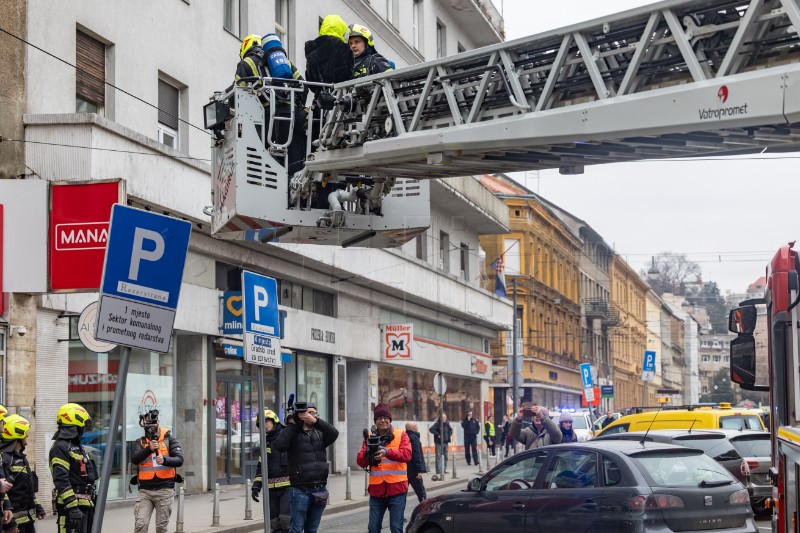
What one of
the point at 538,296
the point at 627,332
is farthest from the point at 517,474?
the point at 627,332

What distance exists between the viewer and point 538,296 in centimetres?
6838

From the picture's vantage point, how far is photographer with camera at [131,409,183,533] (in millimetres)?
14203

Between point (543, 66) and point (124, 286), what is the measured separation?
4188 mm

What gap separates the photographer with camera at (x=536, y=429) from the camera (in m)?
18.1

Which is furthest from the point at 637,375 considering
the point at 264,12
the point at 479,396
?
the point at 264,12

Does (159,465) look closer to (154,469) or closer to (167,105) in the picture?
(154,469)

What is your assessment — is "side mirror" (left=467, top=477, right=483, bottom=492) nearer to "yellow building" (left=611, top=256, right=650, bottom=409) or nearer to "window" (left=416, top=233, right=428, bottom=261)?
"window" (left=416, top=233, right=428, bottom=261)

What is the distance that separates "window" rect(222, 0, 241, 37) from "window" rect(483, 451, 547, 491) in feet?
55.1

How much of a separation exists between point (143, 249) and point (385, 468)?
21.5 feet

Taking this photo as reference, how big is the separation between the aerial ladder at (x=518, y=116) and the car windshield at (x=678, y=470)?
3148 mm

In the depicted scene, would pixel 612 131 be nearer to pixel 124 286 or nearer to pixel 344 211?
pixel 124 286

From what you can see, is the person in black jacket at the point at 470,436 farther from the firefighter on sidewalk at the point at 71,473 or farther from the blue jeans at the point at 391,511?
the firefighter on sidewalk at the point at 71,473

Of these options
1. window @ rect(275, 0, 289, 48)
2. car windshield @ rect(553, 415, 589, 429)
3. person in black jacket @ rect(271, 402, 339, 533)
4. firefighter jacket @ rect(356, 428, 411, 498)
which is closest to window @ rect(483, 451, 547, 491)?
firefighter jacket @ rect(356, 428, 411, 498)

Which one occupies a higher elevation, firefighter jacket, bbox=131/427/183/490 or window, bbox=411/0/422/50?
window, bbox=411/0/422/50
